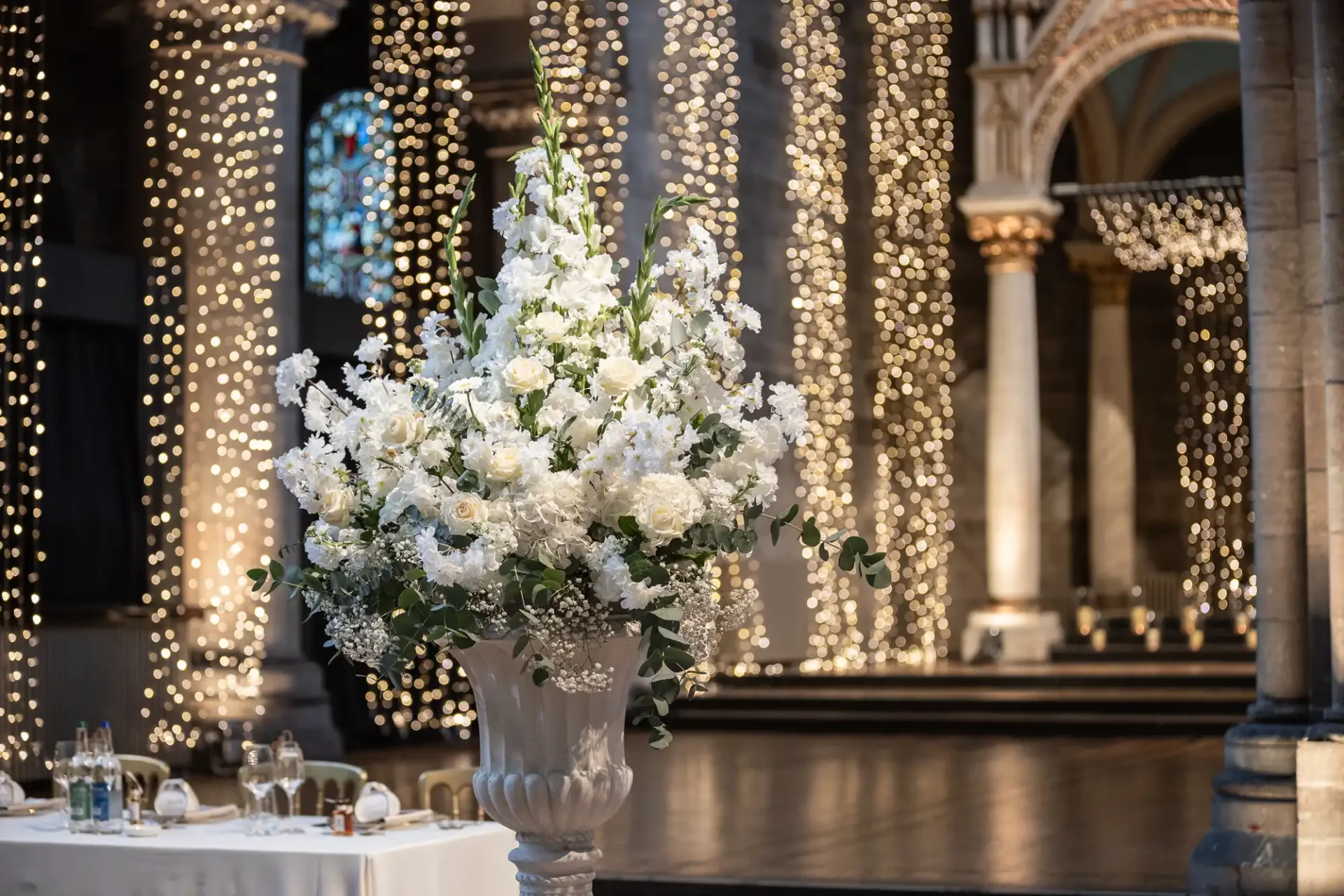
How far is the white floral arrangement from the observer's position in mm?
3139

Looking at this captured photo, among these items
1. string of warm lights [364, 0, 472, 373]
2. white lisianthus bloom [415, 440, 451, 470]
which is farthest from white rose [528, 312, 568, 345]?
string of warm lights [364, 0, 472, 373]

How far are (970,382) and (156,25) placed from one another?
A: 392 inches

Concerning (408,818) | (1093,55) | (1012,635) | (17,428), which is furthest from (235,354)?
(1093,55)

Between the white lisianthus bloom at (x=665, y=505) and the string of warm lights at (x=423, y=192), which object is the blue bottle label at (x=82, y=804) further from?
the string of warm lights at (x=423, y=192)

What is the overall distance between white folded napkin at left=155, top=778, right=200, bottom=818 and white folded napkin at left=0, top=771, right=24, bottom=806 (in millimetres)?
615

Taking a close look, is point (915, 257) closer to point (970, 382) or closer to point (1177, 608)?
point (970, 382)

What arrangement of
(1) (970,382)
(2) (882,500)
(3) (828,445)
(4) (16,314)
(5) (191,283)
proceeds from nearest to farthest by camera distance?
(4) (16,314) → (5) (191,283) → (3) (828,445) → (2) (882,500) → (1) (970,382)

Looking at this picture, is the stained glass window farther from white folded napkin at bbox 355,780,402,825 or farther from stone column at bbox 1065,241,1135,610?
white folded napkin at bbox 355,780,402,825

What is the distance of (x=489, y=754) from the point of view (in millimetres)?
3365

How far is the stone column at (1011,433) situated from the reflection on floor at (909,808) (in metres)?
4.11

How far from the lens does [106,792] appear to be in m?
5.16

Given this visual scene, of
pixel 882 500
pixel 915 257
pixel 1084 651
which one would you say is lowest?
pixel 1084 651

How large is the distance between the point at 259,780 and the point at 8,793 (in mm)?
1144

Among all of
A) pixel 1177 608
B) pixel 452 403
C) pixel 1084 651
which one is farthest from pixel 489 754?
pixel 1177 608
